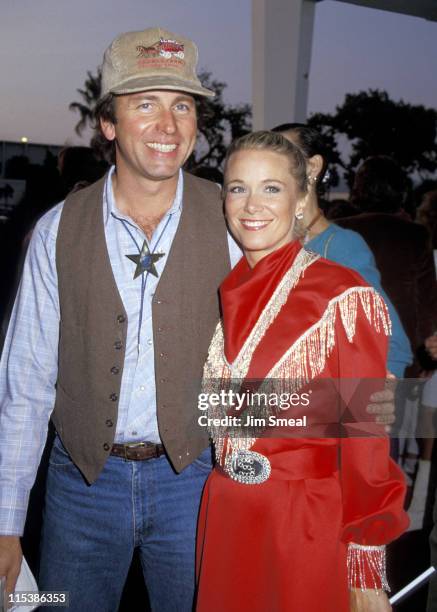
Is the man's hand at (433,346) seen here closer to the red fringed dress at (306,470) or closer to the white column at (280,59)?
the red fringed dress at (306,470)

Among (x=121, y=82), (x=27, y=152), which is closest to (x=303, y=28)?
(x=121, y=82)

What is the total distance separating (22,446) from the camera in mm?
1894

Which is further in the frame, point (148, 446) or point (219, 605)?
point (148, 446)

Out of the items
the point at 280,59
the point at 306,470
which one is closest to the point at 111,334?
the point at 306,470

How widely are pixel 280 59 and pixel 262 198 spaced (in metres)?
6.18

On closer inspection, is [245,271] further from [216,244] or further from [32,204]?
[32,204]

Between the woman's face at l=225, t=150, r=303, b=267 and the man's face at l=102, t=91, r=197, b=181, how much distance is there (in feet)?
0.63

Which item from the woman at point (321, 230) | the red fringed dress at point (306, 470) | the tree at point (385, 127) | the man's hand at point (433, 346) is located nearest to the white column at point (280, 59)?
the man's hand at point (433, 346)

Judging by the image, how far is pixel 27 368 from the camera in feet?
6.18

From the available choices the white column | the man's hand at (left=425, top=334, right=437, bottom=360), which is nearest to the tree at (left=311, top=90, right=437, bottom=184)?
the white column

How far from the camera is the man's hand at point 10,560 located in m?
1.83

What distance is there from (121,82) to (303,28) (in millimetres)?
6407

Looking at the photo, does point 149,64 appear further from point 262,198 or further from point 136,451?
point 136,451

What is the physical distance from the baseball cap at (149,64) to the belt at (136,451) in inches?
41.7
